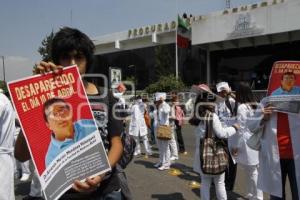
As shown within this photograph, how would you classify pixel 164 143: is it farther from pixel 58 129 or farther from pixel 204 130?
pixel 58 129

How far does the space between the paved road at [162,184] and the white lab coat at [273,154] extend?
2.17 m

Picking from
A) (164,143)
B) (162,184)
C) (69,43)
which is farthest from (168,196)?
(69,43)

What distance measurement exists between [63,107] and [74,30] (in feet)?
1.70

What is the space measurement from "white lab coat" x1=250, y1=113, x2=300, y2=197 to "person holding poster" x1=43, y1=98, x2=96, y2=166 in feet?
8.54

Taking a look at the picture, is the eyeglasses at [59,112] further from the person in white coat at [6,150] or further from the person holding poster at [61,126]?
the person in white coat at [6,150]

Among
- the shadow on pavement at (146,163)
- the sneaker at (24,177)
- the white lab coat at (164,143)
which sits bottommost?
the shadow on pavement at (146,163)

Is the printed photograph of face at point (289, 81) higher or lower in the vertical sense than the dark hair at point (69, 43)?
lower

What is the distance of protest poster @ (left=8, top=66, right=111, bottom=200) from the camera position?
206 cm

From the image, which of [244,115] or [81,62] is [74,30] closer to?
[81,62]

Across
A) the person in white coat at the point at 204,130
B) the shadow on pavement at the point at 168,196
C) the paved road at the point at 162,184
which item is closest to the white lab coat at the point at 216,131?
the person in white coat at the point at 204,130

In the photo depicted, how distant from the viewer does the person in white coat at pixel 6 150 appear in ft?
8.91

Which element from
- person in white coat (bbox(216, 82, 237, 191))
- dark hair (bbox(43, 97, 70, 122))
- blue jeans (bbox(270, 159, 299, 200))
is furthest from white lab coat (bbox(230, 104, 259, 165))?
dark hair (bbox(43, 97, 70, 122))

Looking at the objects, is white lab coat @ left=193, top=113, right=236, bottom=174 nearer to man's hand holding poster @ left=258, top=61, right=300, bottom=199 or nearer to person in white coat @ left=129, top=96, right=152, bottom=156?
man's hand holding poster @ left=258, top=61, right=300, bottom=199

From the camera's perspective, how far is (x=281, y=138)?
423 centimetres
